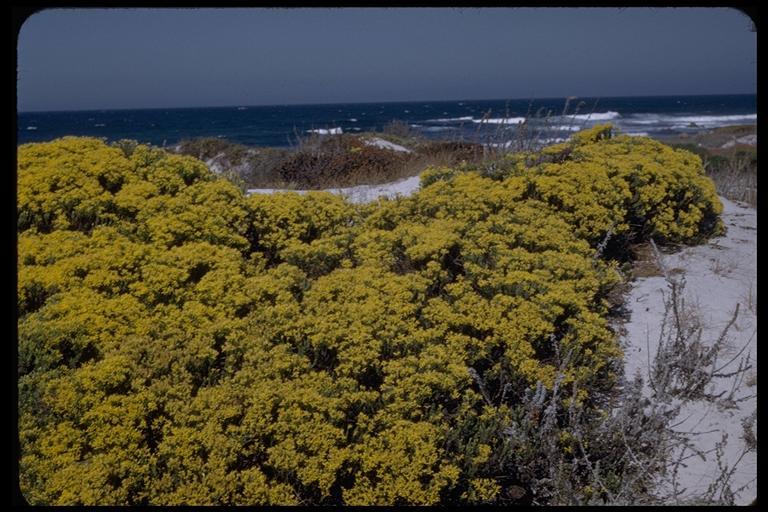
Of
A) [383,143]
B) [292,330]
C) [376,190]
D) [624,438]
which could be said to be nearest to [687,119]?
[383,143]

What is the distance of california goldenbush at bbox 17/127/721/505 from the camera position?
346cm

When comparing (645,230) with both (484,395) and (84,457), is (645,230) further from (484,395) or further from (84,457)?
(84,457)

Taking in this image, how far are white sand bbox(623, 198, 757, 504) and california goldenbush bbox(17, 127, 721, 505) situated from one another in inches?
20.3

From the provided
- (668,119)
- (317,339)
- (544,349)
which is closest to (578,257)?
(544,349)

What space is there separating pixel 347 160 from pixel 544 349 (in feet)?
29.6

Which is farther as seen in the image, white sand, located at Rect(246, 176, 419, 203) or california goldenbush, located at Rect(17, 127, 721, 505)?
white sand, located at Rect(246, 176, 419, 203)

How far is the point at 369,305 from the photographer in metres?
4.57

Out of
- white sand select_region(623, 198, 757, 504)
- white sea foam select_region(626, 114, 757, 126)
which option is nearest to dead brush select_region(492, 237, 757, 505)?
white sand select_region(623, 198, 757, 504)

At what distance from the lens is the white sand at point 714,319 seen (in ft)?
13.2

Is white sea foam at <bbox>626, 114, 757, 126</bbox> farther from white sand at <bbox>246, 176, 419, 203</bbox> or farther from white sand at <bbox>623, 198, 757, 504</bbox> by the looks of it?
white sand at <bbox>623, 198, 757, 504</bbox>

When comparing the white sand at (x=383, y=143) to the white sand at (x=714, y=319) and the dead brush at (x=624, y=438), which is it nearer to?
the white sand at (x=714, y=319)

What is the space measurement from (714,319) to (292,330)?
412 cm

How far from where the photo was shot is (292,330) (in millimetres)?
4375

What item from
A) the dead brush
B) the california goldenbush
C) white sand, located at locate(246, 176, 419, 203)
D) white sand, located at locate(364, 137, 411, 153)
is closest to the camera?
the california goldenbush
